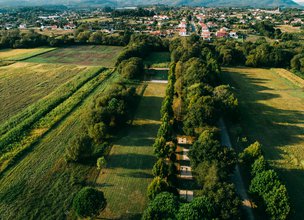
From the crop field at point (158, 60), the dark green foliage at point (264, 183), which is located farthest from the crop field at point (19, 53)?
the dark green foliage at point (264, 183)

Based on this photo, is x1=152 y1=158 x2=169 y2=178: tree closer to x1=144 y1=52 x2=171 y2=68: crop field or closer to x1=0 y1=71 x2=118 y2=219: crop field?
x1=0 y1=71 x2=118 y2=219: crop field

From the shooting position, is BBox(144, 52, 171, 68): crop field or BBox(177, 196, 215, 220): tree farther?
BBox(144, 52, 171, 68): crop field

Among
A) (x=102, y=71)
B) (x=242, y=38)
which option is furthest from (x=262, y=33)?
(x=102, y=71)

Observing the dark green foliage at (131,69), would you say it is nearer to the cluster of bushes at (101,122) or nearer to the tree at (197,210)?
the cluster of bushes at (101,122)

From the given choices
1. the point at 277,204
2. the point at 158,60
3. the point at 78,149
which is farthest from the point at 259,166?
the point at 158,60

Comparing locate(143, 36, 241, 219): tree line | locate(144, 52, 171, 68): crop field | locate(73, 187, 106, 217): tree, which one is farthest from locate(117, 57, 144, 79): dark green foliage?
locate(73, 187, 106, 217): tree

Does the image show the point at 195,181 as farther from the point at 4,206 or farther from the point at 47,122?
the point at 47,122

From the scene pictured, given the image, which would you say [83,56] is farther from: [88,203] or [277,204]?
[277,204]
